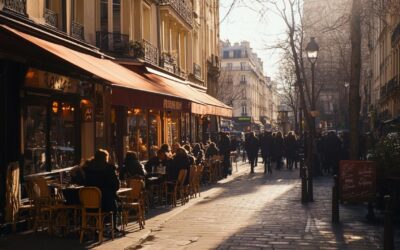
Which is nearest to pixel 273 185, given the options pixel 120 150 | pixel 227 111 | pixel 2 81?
pixel 120 150

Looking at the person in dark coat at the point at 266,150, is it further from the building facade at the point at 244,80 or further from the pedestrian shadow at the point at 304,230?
the building facade at the point at 244,80

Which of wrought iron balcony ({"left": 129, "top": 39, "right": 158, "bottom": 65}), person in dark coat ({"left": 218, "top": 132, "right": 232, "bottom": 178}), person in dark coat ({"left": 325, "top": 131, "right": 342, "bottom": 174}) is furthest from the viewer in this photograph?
person in dark coat ({"left": 218, "top": 132, "right": 232, "bottom": 178})

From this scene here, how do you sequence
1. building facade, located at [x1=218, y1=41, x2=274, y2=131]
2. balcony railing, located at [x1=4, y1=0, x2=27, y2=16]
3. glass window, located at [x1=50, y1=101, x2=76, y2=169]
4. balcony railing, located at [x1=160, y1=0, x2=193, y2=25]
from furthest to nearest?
building facade, located at [x1=218, y1=41, x2=274, y2=131] → balcony railing, located at [x1=160, y1=0, x2=193, y2=25] → glass window, located at [x1=50, y1=101, x2=76, y2=169] → balcony railing, located at [x1=4, y1=0, x2=27, y2=16]

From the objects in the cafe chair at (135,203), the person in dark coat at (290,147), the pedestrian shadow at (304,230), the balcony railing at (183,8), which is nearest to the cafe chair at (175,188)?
the pedestrian shadow at (304,230)

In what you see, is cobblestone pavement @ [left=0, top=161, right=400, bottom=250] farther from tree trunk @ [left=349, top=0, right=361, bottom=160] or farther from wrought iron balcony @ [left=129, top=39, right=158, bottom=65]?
wrought iron balcony @ [left=129, top=39, right=158, bottom=65]

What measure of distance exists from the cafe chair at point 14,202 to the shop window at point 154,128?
12.7 meters

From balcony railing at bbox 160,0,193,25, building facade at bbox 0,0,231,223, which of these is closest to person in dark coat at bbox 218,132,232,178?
building facade at bbox 0,0,231,223

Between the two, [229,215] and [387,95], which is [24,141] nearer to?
[229,215]

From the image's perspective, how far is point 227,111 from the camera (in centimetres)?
2819

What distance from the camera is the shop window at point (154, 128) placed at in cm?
2458

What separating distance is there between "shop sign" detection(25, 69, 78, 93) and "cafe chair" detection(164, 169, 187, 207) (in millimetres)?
3596

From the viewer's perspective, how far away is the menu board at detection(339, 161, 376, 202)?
41.6 ft

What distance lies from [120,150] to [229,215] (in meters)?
8.00

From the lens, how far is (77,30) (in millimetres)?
17531
